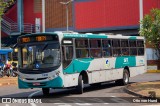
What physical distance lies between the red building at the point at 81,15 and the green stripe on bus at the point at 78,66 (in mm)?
34057

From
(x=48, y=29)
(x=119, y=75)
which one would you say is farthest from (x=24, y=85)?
(x=48, y=29)

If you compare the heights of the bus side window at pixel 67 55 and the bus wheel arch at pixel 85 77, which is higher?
the bus side window at pixel 67 55

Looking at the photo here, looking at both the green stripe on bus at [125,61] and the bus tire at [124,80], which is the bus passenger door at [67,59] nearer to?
the green stripe on bus at [125,61]

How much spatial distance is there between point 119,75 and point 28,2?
136 ft

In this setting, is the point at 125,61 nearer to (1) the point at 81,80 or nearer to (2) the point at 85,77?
(2) the point at 85,77

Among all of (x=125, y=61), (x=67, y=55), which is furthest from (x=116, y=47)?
(x=67, y=55)

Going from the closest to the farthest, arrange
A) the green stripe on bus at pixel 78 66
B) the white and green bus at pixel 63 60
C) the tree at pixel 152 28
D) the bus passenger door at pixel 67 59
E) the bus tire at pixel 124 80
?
1. the white and green bus at pixel 63 60
2. the bus passenger door at pixel 67 59
3. the green stripe on bus at pixel 78 66
4. the tree at pixel 152 28
5. the bus tire at pixel 124 80

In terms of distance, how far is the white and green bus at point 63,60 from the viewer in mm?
18891

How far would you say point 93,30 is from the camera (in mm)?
58656

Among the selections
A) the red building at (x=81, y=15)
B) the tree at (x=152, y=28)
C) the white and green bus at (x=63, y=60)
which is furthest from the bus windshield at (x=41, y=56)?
the red building at (x=81, y=15)

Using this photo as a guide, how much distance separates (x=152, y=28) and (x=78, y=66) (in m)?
5.13

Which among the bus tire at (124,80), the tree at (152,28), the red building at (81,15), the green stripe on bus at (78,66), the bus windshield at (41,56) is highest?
the red building at (81,15)

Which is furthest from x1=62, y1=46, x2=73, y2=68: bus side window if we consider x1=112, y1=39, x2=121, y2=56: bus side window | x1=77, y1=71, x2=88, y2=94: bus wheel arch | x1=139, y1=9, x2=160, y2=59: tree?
x1=139, y1=9, x2=160, y2=59: tree

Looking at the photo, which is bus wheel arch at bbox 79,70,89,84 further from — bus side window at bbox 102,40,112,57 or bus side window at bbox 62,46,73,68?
bus side window at bbox 102,40,112,57
